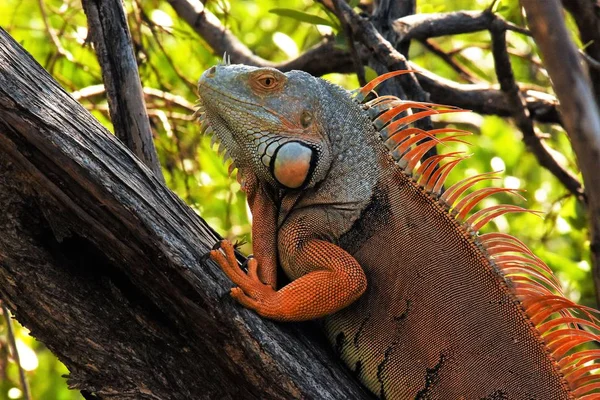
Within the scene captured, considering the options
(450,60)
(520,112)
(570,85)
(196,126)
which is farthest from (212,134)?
(450,60)

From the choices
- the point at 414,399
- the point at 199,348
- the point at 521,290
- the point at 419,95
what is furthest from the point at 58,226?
the point at 419,95

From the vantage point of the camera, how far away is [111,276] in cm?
383

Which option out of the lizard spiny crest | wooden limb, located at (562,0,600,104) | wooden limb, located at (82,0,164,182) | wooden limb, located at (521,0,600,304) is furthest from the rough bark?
wooden limb, located at (562,0,600,104)

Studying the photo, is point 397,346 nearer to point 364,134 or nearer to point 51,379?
point 364,134

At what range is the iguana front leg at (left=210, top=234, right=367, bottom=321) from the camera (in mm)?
3953

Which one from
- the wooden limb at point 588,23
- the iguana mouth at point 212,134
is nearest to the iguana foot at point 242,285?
the iguana mouth at point 212,134

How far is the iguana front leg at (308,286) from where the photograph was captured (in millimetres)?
3953

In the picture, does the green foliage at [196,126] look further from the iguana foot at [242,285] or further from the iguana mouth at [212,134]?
the iguana foot at [242,285]

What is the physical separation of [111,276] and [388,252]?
151 centimetres

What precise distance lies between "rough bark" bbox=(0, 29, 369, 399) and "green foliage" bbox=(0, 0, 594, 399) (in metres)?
2.66

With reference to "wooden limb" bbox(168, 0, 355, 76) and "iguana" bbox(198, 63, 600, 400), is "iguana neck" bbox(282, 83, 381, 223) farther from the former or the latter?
"wooden limb" bbox(168, 0, 355, 76)

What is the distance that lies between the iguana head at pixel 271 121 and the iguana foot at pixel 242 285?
0.58 meters

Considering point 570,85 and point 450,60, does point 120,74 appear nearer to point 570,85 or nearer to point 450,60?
point 570,85

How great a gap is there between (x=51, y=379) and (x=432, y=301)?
4518mm
